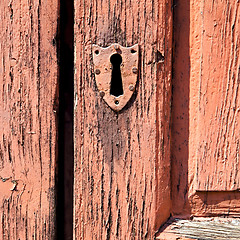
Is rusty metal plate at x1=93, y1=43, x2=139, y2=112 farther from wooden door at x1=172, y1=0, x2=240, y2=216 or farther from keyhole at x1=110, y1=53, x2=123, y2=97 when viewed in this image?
wooden door at x1=172, y1=0, x2=240, y2=216

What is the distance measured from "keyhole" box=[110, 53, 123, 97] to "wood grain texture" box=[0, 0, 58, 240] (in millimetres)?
143

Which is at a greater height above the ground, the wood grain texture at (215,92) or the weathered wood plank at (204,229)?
the wood grain texture at (215,92)

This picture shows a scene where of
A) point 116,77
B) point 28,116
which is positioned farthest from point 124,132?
point 28,116

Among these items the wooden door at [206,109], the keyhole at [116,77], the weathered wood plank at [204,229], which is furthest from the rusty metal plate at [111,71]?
the weathered wood plank at [204,229]

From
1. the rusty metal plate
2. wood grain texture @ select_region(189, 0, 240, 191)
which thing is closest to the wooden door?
wood grain texture @ select_region(189, 0, 240, 191)

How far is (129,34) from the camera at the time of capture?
0.63 meters

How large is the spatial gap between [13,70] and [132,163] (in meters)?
0.37

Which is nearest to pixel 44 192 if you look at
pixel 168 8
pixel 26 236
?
pixel 26 236

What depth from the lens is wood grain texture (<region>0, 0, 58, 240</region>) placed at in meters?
0.67

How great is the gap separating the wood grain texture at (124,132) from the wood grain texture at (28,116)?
0.07 m

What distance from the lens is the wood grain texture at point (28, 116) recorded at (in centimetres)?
67

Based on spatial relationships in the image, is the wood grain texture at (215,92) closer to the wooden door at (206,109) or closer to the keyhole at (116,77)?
the wooden door at (206,109)

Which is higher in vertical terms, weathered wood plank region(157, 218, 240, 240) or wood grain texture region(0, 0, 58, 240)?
wood grain texture region(0, 0, 58, 240)

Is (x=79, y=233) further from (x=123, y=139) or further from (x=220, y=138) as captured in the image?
(x=220, y=138)
